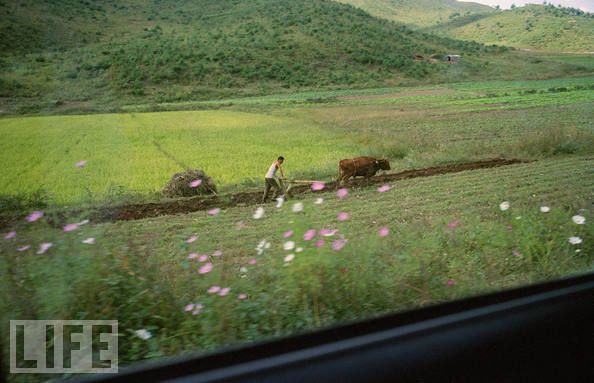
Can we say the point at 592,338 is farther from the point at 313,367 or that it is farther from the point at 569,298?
the point at 313,367

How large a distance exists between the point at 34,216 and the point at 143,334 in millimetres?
470

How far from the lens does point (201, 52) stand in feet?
7.07

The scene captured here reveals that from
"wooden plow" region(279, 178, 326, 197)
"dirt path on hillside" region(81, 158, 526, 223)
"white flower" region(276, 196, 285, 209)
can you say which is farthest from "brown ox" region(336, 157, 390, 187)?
"white flower" region(276, 196, 285, 209)

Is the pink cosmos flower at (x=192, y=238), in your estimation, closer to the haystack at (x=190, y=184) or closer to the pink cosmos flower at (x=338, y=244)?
the haystack at (x=190, y=184)

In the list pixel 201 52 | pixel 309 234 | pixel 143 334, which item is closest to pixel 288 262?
pixel 309 234

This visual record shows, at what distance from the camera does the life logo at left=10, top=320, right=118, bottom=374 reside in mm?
1093

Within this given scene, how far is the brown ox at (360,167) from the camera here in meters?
2.22

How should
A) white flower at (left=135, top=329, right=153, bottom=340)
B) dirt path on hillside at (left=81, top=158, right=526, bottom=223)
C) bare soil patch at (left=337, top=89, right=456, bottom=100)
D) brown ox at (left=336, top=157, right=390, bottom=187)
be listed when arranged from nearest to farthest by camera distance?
white flower at (left=135, top=329, right=153, bottom=340) < dirt path on hillside at (left=81, top=158, right=526, bottom=223) < brown ox at (left=336, top=157, right=390, bottom=187) < bare soil patch at (left=337, top=89, right=456, bottom=100)

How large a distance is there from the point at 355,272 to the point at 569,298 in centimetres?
68

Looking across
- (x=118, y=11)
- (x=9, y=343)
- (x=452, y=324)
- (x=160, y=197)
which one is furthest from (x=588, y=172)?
(x=9, y=343)

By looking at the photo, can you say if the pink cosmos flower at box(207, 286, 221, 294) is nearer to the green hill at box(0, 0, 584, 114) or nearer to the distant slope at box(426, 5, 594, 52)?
the green hill at box(0, 0, 584, 114)

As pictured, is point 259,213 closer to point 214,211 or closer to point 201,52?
point 214,211

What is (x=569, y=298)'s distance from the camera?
4.45ft

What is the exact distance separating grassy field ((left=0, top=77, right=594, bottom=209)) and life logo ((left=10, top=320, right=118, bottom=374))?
45 centimetres
